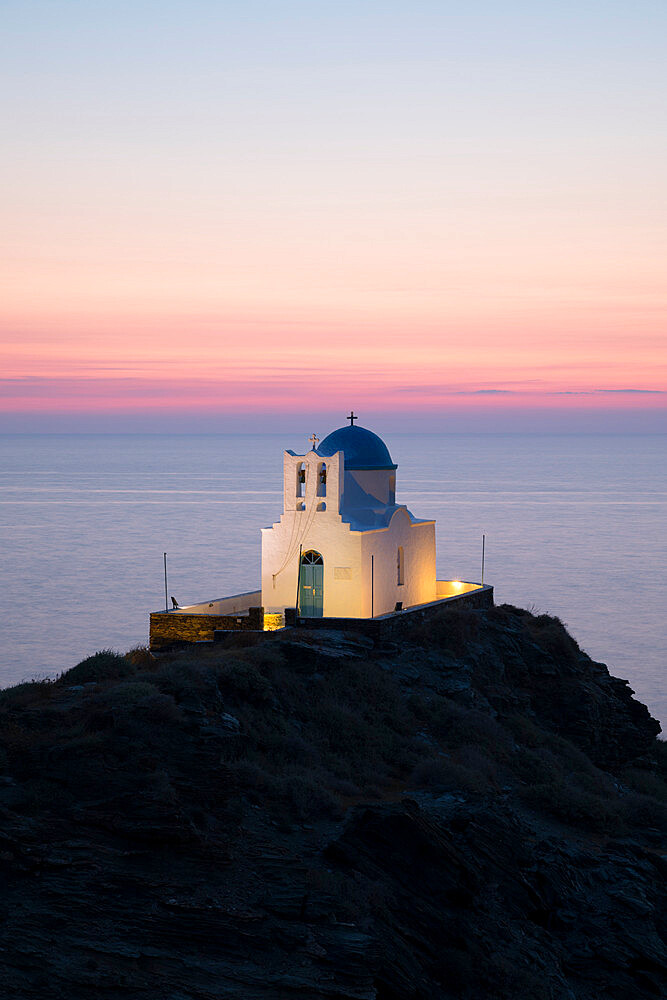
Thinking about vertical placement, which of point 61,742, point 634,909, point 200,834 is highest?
point 61,742

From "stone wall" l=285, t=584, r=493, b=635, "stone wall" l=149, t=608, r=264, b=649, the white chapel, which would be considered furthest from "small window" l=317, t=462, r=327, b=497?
"stone wall" l=149, t=608, r=264, b=649

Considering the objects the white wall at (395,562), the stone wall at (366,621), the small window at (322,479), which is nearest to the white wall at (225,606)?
the stone wall at (366,621)

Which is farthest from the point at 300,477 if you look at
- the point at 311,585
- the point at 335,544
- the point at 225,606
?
the point at 225,606

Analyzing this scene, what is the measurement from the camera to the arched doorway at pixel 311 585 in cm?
A: 4012

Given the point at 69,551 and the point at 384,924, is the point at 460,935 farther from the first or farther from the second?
the point at 69,551

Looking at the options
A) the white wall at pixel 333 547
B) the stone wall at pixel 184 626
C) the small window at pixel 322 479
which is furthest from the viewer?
the small window at pixel 322 479

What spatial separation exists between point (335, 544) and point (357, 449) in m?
5.22

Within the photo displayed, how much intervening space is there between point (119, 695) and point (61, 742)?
7.84ft

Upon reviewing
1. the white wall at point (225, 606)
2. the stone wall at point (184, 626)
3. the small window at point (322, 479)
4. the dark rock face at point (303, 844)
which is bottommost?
the dark rock face at point (303, 844)

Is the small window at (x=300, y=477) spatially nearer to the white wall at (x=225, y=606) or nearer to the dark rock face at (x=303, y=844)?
the white wall at (x=225, y=606)

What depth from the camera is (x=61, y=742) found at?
76.8ft

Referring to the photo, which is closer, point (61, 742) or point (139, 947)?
point (139, 947)

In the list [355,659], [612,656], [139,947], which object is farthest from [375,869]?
[612,656]

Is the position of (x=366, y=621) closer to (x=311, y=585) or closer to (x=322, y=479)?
(x=311, y=585)
